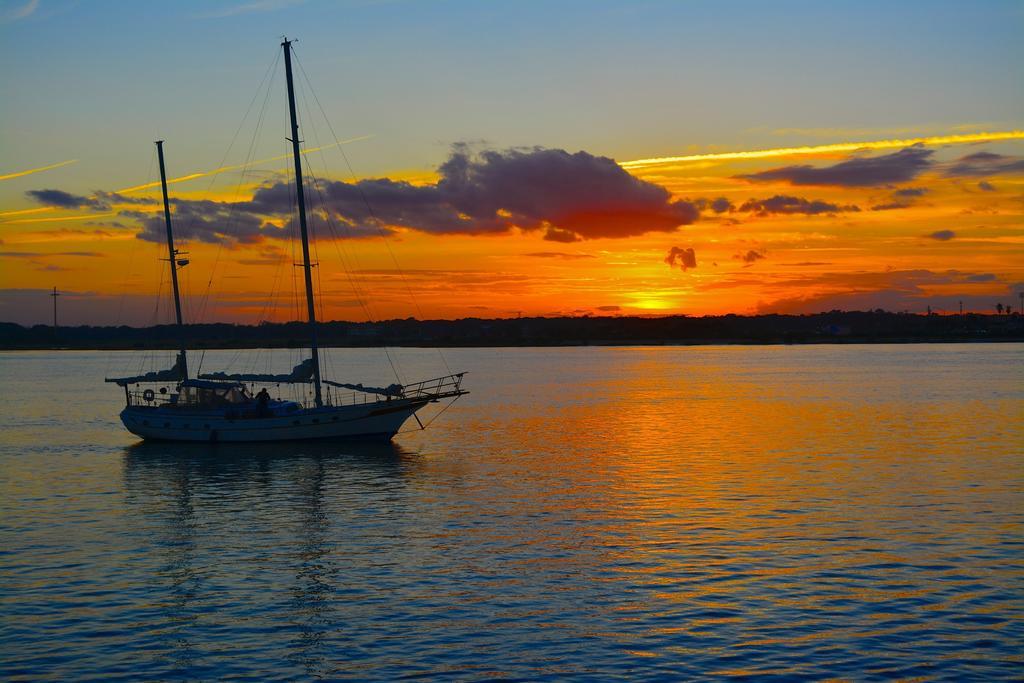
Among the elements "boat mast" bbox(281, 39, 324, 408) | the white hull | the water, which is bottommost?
the water

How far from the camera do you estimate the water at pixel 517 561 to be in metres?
20.5

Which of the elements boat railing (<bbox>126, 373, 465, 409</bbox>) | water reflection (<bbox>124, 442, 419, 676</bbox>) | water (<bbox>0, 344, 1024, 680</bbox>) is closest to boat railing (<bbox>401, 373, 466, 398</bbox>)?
boat railing (<bbox>126, 373, 465, 409</bbox>)

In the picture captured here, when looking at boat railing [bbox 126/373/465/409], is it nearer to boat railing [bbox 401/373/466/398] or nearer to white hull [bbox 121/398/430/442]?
boat railing [bbox 401/373/466/398]

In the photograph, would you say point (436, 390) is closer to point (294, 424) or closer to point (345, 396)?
point (294, 424)

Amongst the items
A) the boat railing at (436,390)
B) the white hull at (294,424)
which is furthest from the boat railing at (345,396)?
the white hull at (294,424)

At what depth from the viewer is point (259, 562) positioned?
2930 centimetres

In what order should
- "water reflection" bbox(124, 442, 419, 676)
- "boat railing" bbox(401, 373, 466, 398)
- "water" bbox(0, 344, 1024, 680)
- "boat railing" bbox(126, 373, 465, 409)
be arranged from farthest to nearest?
"boat railing" bbox(126, 373, 465, 409) → "boat railing" bbox(401, 373, 466, 398) → "water reflection" bbox(124, 442, 419, 676) → "water" bbox(0, 344, 1024, 680)

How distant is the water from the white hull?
4.75 feet

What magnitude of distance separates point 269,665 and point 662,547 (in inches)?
572

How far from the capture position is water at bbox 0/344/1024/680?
809 inches

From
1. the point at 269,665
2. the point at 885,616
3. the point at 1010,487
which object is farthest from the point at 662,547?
the point at 1010,487

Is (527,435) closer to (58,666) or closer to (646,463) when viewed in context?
(646,463)

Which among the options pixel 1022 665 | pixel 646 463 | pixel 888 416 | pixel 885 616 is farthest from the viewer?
pixel 888 416

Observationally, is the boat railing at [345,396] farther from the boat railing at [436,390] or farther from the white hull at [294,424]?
the white hull at [294,424]
